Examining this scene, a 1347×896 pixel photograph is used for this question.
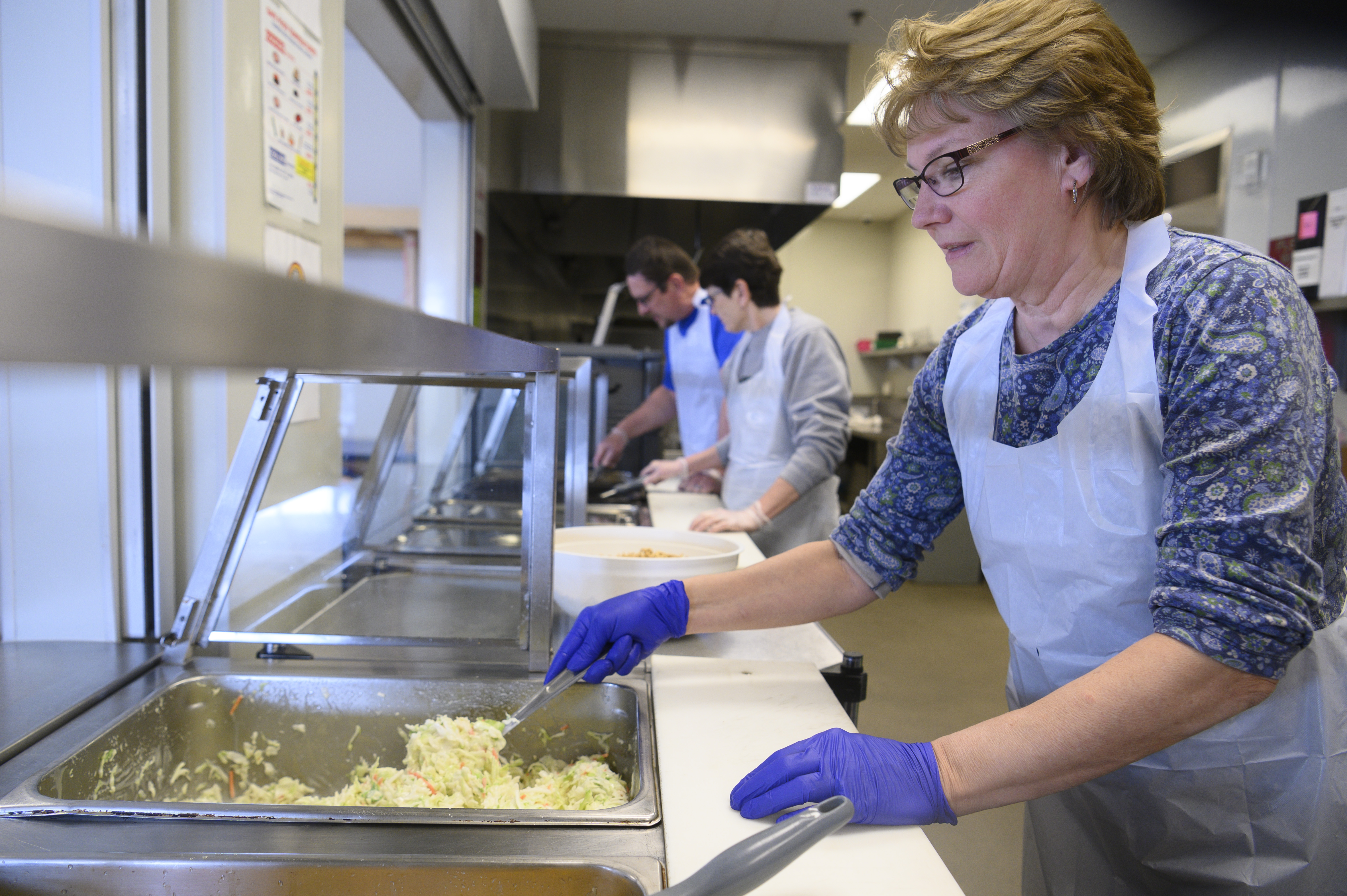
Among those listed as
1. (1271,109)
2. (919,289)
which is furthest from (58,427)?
(919,289)

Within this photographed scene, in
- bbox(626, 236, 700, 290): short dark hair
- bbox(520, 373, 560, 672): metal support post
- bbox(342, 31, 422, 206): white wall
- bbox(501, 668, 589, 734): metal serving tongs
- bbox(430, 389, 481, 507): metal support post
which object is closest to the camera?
bbox(501, 668, 589, 734): metal serving tongs

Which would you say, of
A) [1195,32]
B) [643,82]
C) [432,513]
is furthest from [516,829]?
[1195,32]

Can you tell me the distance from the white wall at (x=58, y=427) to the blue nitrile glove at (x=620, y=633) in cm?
69

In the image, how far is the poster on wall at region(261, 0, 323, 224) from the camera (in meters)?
1.36

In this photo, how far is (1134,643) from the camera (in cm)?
88

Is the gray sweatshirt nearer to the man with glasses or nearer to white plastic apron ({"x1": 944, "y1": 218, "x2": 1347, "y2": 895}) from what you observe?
the man with glasses

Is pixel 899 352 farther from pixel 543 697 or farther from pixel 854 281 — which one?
pixel 543 697

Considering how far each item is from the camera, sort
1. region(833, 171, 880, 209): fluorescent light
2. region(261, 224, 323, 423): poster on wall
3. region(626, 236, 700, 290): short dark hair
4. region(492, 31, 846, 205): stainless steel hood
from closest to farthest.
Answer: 1. region(261, 224, 323, 423): poster on wall
2. region(626, 236, 700, 290): short dark hair
3. region(492, 31, 846, 205): stainless steel hood
4. region(833, 171, 880, 209): fluorescent light

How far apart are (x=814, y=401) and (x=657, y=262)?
1146 mm

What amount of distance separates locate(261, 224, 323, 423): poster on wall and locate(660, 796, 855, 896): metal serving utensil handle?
3.16 ft

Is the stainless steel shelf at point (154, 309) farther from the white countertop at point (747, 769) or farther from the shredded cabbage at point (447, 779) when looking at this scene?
the shredded cabbage at point (447, 779)

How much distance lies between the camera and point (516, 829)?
0.80 metres

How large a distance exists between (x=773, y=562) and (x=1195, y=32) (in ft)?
14.8

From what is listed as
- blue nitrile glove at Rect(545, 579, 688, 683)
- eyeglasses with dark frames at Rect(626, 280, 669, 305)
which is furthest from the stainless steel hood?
blue nitrile glove at Rect(545, 579, 688, 683)
